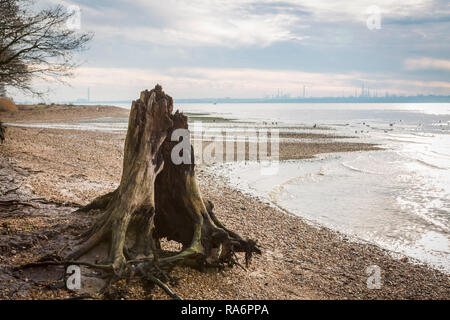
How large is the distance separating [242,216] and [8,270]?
840cm

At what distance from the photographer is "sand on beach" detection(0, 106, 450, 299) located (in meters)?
6.16

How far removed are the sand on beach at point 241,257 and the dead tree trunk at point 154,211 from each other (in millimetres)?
457

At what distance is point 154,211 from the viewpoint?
691 cm

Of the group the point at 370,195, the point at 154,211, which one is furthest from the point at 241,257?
the point at 370,195

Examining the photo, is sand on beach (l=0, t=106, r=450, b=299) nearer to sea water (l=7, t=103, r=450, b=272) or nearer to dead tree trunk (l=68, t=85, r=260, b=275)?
dead tree trunk (l=68, t=85, r=260, b=275)

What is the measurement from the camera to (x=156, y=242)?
7.30 meters

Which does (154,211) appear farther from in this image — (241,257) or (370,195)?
(370,195)

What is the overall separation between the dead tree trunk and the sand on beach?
457 millimetres

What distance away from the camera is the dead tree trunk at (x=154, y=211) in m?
6.34

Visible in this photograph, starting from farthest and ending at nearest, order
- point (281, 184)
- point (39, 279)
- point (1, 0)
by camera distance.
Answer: point (281, 184) → point (1, 0) → point (39, 279)

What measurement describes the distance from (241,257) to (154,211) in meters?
2.85

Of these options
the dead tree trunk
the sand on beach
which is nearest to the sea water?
the sand on beach
